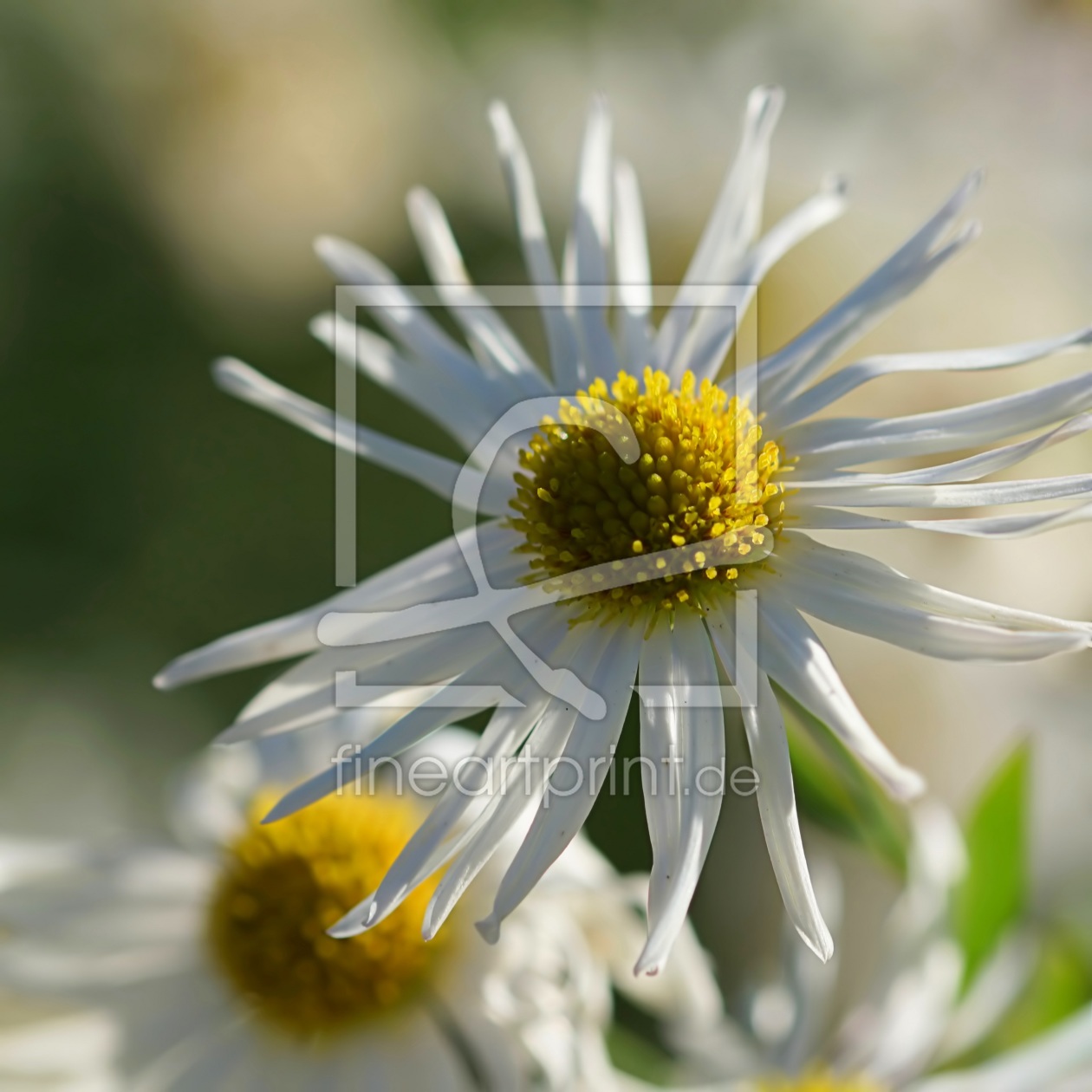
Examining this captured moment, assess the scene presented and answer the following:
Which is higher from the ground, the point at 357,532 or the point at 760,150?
the point at 760,150

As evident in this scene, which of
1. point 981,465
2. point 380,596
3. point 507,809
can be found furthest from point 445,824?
point 981,465

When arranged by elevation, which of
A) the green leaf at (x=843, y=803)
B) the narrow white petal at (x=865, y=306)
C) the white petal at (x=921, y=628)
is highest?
the narrow white petal at (x=865, y=306)

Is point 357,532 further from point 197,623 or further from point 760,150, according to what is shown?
point 760,150

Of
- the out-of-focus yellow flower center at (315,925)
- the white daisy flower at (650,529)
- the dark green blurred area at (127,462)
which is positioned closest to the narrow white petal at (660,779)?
the white daisy flower at (650,529)

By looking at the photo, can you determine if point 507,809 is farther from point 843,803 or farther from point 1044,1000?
point 1044,1000

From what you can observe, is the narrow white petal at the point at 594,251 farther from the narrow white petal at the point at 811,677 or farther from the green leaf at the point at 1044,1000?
the green leaf at the point at 1044,1000

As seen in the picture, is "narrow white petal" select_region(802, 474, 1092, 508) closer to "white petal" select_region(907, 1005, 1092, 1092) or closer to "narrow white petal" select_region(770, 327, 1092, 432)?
"narrow white petal" select_region(770, 327, 1092, 432)

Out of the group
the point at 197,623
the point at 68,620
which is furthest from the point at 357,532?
the point at 68,620
